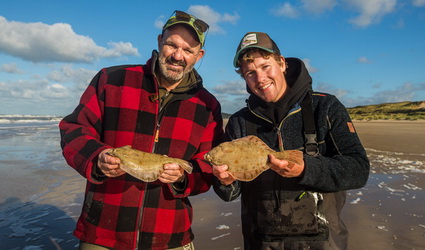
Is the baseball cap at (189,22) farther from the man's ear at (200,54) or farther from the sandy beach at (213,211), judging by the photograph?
the sandy beach at (213,211)

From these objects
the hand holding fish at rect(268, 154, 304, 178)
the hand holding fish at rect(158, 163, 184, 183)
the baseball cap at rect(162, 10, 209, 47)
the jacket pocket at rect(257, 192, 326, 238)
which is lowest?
the jacket pocket at rect(257, 192, 326, 238)

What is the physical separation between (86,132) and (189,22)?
210 cm

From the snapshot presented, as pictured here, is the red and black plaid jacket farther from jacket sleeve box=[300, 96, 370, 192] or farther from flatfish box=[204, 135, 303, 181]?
jacket sleeve box=[300, 96, 370, 192]

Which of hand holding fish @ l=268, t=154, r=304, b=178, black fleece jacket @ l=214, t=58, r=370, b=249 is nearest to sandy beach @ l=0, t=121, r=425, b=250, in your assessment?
black fleece jacket @ l=214, t=58, r=370, b=249

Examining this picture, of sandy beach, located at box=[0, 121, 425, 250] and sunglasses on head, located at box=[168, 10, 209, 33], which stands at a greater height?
sunglasses on head, located at box=[168, 10, 209, 33]

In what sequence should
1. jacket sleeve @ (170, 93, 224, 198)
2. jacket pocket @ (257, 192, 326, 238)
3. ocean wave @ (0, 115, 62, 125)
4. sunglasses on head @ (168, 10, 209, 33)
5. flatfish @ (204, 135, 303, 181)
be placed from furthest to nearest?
1. ocean wave @ (0, 115, 62, 125)
2. sunglasses on head @ (168, 10, 209, 33)
3. jacket sleeve @ (170, 93, 224, 198)
4. flatfish @ (204, 135, 303, 181)
5. jacket pocket @ (257, 192, 326, 238)

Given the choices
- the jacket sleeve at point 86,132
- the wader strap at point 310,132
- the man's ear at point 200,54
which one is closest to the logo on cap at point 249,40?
the man's ear at point 200,54

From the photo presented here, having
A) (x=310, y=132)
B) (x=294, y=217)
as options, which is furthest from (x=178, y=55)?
Result: (x=294, y=217)

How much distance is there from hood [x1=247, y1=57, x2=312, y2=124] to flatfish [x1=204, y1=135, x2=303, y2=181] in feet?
1.33

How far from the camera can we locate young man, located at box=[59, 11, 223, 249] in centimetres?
378

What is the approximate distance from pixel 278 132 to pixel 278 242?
53.0 inches

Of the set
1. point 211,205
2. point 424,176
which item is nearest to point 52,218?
point 211,205

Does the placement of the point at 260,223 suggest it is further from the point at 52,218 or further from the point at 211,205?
A: the point at 52,218

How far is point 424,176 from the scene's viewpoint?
10.6 m
